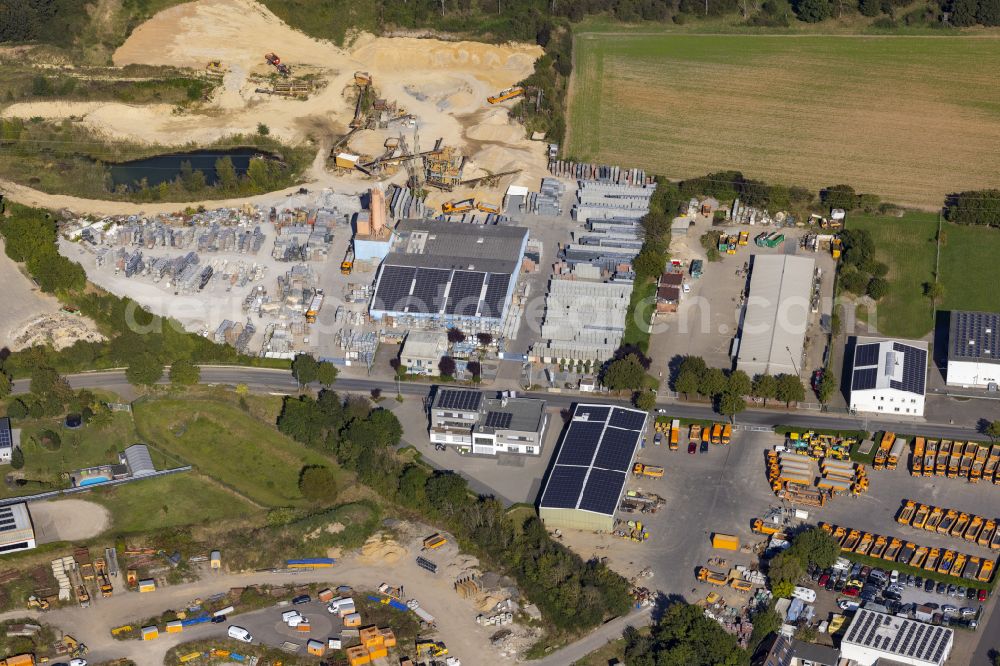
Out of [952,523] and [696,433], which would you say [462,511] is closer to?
[696,433]

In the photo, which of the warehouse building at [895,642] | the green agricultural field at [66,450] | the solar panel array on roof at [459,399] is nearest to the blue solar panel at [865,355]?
the warehouse building at [895,642]

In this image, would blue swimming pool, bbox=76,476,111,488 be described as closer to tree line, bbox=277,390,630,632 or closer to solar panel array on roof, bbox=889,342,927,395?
tree line, bbox=277,390,630,632

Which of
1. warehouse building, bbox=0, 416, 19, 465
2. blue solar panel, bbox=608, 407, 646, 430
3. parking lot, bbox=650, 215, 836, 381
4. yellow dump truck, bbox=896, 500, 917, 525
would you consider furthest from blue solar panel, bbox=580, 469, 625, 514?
warehouse building, bbox=0, 416, 19, 465

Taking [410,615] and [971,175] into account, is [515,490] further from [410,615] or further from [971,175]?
[971,175]

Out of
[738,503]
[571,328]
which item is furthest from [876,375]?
[571,328]

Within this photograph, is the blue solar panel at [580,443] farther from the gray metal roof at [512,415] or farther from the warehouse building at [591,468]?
the gray metal roof at [512,415]
